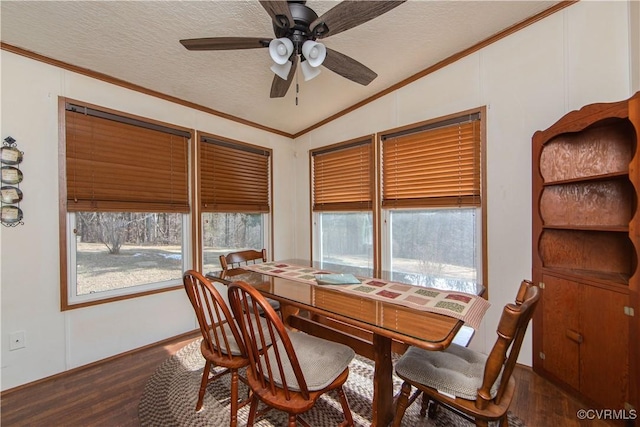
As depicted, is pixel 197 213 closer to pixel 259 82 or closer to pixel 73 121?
pixel 73 121

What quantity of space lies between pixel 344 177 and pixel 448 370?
2.40m

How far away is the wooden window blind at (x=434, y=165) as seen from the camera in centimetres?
237

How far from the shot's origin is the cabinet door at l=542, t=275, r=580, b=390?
1775mm

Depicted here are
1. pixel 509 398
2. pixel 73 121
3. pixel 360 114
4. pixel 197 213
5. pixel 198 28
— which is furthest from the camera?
pixel 360 114

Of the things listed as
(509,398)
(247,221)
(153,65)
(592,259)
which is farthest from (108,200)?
(592,259)

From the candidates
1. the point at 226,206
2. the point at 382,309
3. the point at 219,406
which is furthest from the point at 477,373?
the point at 226,206

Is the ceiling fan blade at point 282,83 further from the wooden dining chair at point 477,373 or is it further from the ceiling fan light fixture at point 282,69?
the wooden dining chair at point 477,373

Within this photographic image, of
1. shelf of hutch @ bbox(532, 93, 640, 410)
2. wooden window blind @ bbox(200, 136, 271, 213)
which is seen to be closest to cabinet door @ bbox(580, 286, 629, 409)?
shelf of hutch @ bbox(532, 93, 640, 410)

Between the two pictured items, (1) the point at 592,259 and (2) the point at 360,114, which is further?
(2) the point at 360,114

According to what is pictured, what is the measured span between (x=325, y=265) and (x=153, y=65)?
7.15 feet

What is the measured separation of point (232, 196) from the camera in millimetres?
3213

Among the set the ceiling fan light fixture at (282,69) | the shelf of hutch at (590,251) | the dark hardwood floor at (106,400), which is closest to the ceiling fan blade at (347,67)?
the ceiling fan light fixture at (282,69)

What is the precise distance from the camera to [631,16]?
1699mm

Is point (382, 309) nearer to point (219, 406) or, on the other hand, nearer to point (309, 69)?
point (219, 406)
